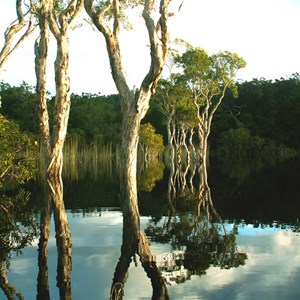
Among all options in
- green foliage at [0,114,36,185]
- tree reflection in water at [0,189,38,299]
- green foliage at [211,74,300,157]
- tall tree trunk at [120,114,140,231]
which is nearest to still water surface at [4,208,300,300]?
tree reflection in water at [0,189,38,299]

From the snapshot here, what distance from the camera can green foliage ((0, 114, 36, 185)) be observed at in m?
16.2

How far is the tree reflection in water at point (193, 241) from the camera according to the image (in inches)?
284

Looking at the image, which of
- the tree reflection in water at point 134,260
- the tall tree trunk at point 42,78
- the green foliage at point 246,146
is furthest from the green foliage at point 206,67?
the green foliage at point 246,146

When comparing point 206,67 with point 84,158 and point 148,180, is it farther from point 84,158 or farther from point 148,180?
point 84,158

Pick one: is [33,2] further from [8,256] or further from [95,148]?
[95,148]

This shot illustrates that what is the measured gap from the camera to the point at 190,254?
8094mm

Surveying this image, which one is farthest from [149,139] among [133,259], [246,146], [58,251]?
[133,259]

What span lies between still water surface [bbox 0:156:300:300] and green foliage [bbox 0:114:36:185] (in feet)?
9.32

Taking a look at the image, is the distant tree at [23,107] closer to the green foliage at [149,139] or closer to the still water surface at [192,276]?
the green foliage at [149,139]

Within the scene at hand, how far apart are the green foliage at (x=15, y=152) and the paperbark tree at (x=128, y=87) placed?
453cm

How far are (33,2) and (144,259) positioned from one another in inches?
581

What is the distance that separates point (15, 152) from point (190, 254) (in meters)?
10.3

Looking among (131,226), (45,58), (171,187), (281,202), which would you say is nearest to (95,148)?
(171,187)

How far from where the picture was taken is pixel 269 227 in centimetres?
1122
